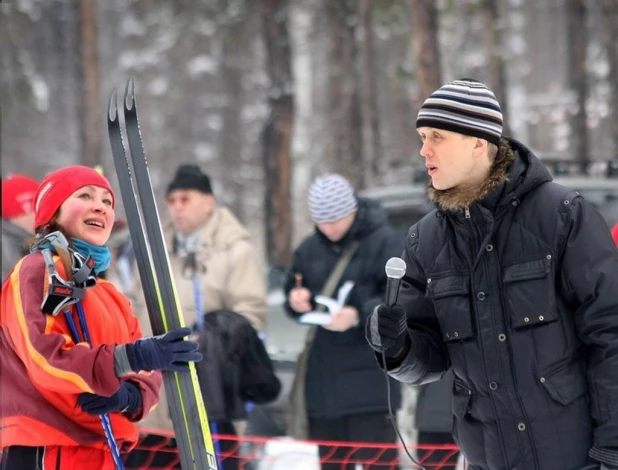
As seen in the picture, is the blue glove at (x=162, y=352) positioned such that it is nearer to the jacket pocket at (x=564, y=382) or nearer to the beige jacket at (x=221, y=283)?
the jacket pocket at (x=564, y=382)

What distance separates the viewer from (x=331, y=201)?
16.2 feet

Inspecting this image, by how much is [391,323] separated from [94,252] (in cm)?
98

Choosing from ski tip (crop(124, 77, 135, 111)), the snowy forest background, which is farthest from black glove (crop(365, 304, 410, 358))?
the snowy forest background

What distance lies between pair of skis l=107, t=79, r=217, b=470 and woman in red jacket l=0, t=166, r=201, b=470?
11cm

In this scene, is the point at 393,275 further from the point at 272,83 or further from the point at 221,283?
the point at 272,83

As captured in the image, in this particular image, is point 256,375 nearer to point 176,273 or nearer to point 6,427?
point 176,273

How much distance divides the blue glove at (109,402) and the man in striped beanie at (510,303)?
785 mm

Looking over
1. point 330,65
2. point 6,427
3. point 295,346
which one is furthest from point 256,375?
point 330,65

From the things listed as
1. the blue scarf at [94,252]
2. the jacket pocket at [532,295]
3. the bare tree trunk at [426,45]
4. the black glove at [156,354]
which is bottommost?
the black glove at [156,354]

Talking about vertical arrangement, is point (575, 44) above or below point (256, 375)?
above

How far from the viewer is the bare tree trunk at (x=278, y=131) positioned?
1441 centimetres

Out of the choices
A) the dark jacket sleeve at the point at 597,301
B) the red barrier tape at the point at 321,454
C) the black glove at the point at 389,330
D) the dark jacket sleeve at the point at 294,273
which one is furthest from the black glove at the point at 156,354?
the dark jacket sleeve at the point at 294,273

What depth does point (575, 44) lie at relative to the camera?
20.2m

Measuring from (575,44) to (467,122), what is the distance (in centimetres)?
1850
